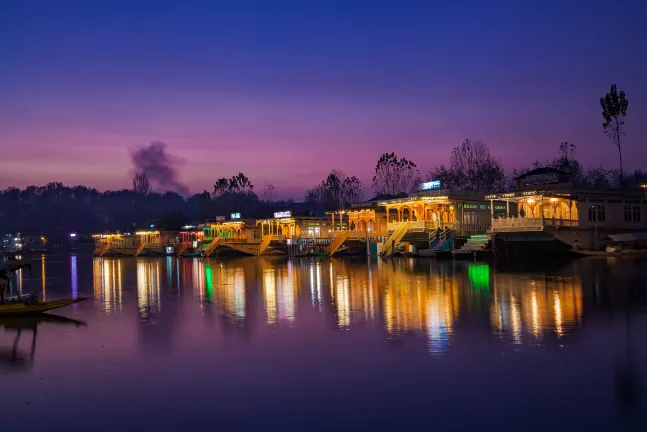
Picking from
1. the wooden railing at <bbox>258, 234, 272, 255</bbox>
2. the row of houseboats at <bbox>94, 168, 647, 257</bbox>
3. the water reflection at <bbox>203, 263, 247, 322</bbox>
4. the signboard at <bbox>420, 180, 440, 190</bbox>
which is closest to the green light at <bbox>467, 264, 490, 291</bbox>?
the row of houseboats at <bbox>94, 168, 647, 257</bbox>

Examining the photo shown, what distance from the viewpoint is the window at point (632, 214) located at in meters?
49.8

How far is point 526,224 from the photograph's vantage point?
4369 centimetres

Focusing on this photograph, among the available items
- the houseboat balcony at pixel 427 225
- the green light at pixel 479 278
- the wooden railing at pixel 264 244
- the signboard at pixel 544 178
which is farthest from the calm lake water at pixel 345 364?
the wooden railing at pixel 264 244

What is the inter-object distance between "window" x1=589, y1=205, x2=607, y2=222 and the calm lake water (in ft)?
83.0

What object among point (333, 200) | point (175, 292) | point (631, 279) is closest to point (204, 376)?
point (175, 292)

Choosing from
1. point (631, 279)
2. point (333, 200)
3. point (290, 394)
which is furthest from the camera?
point (333, 200)

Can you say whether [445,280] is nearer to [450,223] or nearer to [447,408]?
[447,408]

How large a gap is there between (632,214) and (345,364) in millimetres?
45313

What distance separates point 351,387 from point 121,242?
422 feet

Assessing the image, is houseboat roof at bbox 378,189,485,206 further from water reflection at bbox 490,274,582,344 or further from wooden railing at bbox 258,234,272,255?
water reflection at bbox 490,274,582,344

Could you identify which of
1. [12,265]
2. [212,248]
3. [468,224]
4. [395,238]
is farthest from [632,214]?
[212,248]

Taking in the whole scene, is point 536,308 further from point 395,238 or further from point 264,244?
point 264,244

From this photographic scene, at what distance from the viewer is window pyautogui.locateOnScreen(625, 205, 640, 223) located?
49.8m

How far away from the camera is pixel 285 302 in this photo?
24.5 meters
